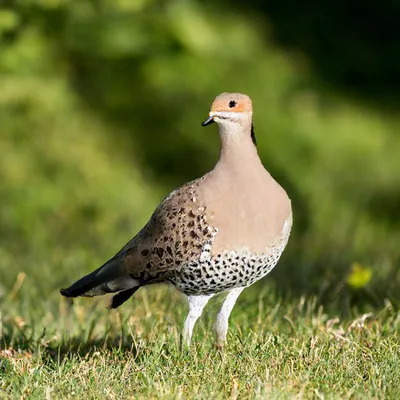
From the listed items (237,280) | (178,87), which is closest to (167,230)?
(237,280)

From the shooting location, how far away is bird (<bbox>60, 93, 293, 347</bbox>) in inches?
176

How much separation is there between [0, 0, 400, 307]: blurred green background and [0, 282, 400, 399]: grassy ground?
0.94 metres

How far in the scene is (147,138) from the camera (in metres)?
10.7

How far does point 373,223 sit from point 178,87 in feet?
7.76

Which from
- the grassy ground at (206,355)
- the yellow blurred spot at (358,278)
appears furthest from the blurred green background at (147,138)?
the grassy ground at (206,355)

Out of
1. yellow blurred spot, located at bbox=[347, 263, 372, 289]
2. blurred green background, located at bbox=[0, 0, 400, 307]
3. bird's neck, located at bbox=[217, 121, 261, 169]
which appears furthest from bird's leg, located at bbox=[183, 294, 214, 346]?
blurred green background, located at bbox=[0, 0, 400, 307]

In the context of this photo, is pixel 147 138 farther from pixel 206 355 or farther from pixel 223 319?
pixel 206 355

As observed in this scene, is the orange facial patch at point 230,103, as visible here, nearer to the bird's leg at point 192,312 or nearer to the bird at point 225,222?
the bird at point 225,222

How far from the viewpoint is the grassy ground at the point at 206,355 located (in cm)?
427

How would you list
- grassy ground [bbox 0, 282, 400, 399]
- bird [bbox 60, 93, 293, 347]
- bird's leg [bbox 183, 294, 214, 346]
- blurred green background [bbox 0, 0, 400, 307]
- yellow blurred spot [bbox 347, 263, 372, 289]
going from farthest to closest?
blurred green background [bbox 0, 0, 400, 307], yellow blurred spot [bbox 347, 263, 372, 289], bird's leg [bbox 183, 294, 214, 346], bird [bbox 60, 93, 293, 347], grassy ground [bbox 0, 282, 400, 399]

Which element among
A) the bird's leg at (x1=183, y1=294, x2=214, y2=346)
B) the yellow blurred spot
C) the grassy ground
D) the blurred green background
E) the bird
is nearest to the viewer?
the grassy ground

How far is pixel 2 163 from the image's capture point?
9.20 metres

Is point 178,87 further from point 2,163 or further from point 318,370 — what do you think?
point 318,370

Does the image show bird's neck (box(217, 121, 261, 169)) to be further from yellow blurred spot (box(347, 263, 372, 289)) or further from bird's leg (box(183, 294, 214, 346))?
yellow blurred spot (box(347, 263, 372, 289))
